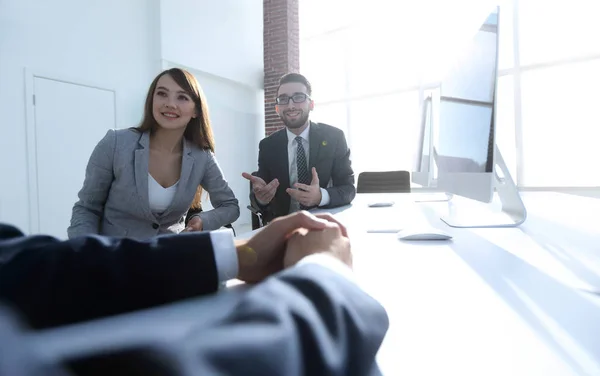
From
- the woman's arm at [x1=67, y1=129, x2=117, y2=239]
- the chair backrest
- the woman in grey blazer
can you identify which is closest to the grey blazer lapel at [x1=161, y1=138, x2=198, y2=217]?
the woman in grey blazer

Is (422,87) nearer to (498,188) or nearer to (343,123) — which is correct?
(343,123)

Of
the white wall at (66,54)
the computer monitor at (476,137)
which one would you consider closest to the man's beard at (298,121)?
the computer monitor at (476,137)

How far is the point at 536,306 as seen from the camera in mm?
590

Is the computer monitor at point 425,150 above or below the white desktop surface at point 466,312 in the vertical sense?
above

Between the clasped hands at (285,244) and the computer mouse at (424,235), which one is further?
the computer mouse at (424,235)

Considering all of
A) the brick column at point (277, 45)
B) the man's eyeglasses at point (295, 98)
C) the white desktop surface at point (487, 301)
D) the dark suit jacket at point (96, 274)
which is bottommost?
the white desktop surface at point (487, 301)

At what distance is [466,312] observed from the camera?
0.57 m

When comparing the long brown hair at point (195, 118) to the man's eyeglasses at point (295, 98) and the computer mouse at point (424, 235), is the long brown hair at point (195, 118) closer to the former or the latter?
the man's eyeglasses at point (295, 98)

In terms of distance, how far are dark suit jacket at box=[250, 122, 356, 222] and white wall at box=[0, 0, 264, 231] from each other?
2.10 m

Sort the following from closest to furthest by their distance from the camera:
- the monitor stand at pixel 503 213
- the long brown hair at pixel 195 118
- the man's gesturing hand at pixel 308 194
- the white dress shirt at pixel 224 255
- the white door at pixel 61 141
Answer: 1. the white dress shirt at pixel 224 255
2. the monitor stand at pixel 503 213
3. the long brown hair at pixel 195 118
4. the man's gesturing hand at pixel 308 194
5. the white door at pixel 61 141

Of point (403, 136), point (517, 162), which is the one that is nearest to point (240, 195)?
point (403, 136)

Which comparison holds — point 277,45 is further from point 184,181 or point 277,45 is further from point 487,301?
point 487,301

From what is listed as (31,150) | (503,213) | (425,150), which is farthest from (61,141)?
(503,213)

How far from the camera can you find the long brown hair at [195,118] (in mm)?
1771
